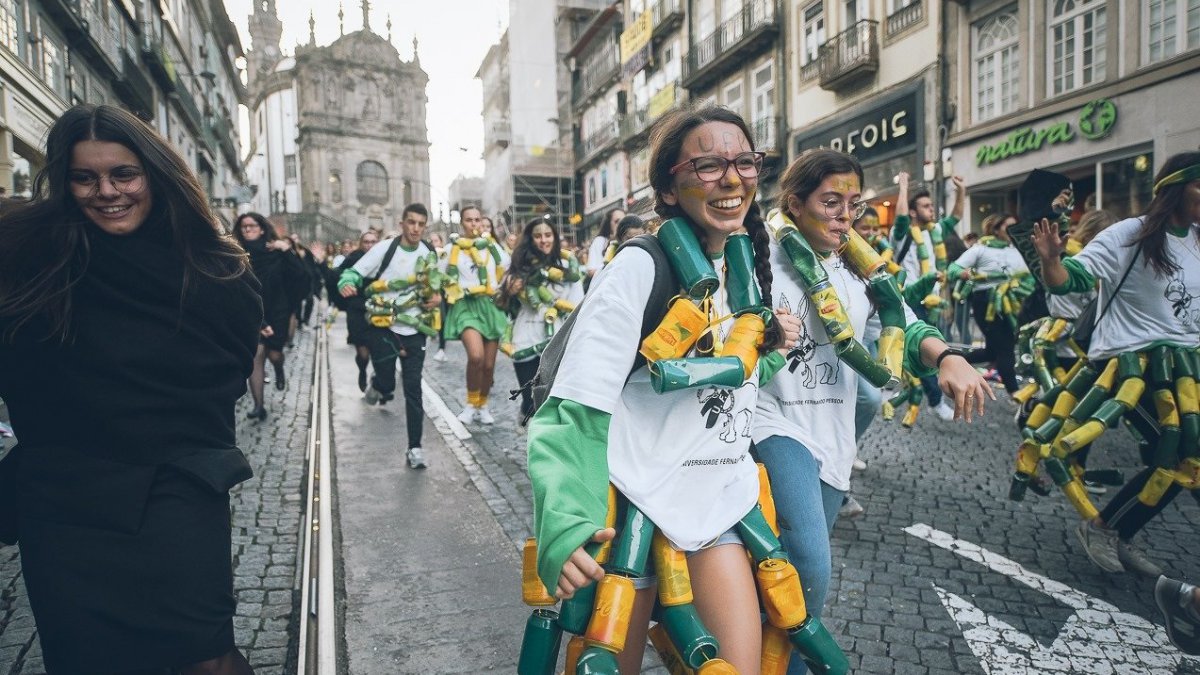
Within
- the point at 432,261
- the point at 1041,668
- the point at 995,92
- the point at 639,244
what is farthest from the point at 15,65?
the point at 995,92

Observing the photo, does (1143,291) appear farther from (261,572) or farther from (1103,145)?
(1103,145)

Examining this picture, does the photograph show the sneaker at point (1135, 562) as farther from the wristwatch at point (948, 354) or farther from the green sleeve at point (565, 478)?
the green sleeve at point (565, 478)

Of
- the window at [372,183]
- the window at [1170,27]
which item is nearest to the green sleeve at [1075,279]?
the window at [1170,27]

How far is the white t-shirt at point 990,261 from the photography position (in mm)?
8180

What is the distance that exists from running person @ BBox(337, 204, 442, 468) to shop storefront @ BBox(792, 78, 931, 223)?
36.8 ft

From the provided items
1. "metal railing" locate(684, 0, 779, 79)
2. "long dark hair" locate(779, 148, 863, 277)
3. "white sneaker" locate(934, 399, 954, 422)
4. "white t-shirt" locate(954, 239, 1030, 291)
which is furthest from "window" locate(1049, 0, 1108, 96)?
"long dark hair" locate(779, 148, 863, 277)

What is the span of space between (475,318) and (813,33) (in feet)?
53.9

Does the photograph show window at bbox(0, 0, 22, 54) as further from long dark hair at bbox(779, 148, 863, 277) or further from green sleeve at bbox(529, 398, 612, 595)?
green sleeve at bbox(529, 398, 612, 595)

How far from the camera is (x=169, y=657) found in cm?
195

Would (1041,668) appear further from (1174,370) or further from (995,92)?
(995,92)

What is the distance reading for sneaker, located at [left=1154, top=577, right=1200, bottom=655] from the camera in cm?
305

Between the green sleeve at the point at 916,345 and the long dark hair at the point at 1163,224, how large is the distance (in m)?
1.76

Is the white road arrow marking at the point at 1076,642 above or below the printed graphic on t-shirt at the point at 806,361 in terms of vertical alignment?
below

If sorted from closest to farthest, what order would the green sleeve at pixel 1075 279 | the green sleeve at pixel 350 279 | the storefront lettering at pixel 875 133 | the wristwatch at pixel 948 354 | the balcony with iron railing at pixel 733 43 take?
the wristwatch at pixel 948 354 < the green sleeve at pixel 1075 279 < the green sleeve at pixel 350 279 < the storefront lettering at pixel 875 133 < the balcony with iron railing at pixel 733 43
